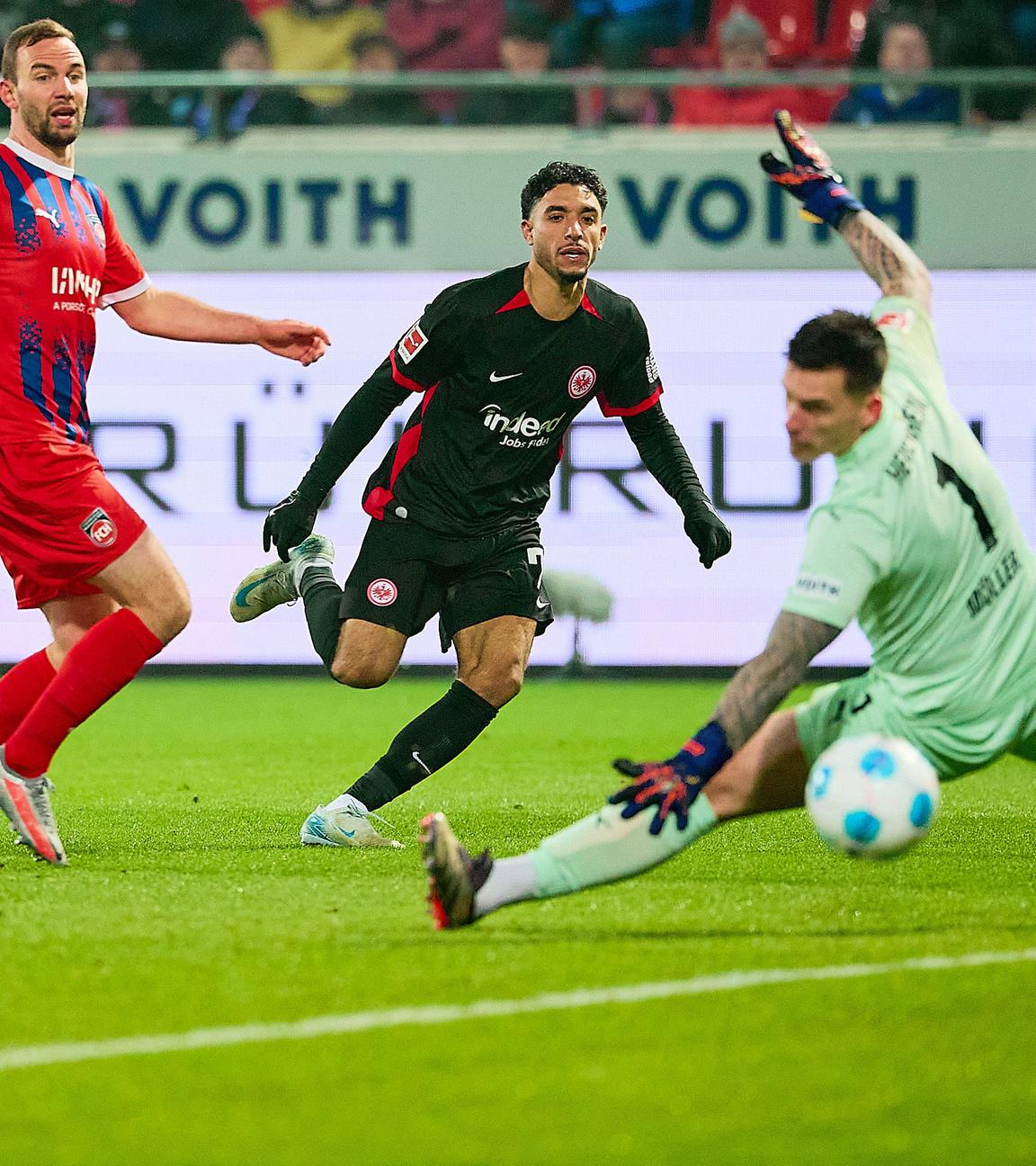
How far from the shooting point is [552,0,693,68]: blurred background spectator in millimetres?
13875

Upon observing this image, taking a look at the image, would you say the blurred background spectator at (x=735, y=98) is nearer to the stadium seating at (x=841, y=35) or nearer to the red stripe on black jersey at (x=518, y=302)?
the stadium seating at (x=841, y=35)

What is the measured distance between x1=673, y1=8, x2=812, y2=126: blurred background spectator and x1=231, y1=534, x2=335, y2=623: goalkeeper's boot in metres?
7.31

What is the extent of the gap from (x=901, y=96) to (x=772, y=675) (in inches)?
397

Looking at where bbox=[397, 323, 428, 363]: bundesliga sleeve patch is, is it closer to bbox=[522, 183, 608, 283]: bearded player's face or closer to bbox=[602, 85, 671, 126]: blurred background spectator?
bbox=[522, 183, 608, 283]: bearded player's face

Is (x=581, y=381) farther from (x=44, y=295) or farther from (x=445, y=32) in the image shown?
(x=445, y=32)

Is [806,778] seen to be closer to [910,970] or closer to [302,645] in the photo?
[910,970]

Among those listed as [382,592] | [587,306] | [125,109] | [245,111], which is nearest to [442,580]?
[382,592]

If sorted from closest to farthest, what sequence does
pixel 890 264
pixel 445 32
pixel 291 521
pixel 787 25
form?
pixel 890 264
pixel 291 521
pixel 787 25
pixel 445 32

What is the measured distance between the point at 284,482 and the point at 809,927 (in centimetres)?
894

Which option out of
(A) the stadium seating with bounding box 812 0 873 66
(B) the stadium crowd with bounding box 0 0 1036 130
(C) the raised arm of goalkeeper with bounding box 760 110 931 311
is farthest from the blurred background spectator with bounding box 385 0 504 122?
(C) the raised arm of goalkeeper with bounding box 760 110 931 311

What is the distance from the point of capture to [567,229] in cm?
619

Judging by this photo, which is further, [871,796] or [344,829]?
[344,829]

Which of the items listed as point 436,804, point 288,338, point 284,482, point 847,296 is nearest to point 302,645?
point 284,482

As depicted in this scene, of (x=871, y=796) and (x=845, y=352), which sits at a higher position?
(x=845, y=352)
